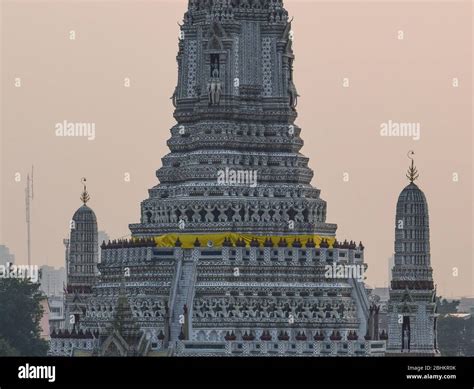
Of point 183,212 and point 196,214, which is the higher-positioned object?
point 183,212

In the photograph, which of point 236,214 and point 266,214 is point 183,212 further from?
point 266,214

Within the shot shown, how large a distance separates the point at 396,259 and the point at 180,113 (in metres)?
12.8

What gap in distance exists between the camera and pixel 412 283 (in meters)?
182

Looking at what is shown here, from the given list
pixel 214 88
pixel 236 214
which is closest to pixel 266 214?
pixel 236 214
